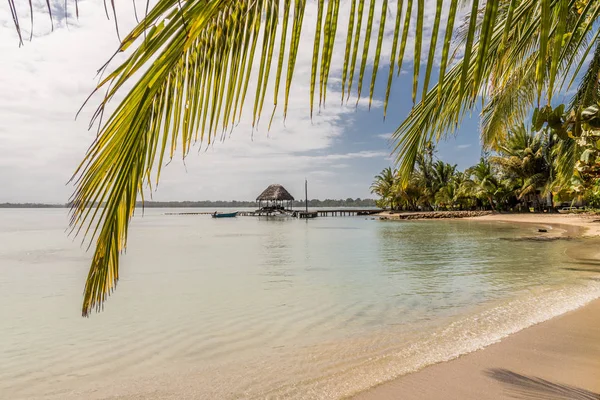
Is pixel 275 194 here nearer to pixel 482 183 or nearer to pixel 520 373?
pixel 482 183

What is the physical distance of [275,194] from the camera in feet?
170

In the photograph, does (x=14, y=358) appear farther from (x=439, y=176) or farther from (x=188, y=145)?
(x=439, y=176)

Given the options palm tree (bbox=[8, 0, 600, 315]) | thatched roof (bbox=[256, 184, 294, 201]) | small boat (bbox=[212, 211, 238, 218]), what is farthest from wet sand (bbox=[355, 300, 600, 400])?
small boat (bbox=[212, 211, 238, 218])

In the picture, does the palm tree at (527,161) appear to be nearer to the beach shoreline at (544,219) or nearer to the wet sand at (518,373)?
the beach shoreline at (544,219)

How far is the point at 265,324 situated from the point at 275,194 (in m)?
46.0

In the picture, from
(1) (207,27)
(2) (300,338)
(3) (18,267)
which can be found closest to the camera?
(1) (207,27)

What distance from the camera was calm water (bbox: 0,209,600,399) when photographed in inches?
152

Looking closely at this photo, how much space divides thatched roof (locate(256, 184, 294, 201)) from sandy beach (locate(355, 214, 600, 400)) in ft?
155

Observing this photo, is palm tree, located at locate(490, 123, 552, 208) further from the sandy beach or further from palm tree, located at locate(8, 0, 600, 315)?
palm tree, located at locate(8, 0, 600, 315)

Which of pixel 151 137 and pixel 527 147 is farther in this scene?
pixel 527 147

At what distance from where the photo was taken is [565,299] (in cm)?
613

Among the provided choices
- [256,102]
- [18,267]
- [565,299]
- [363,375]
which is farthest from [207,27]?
[18,267]

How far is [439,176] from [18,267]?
4453 centimetres

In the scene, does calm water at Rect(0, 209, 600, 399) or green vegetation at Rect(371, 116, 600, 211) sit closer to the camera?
calm water at Rect(0, 209, 600, 399)
